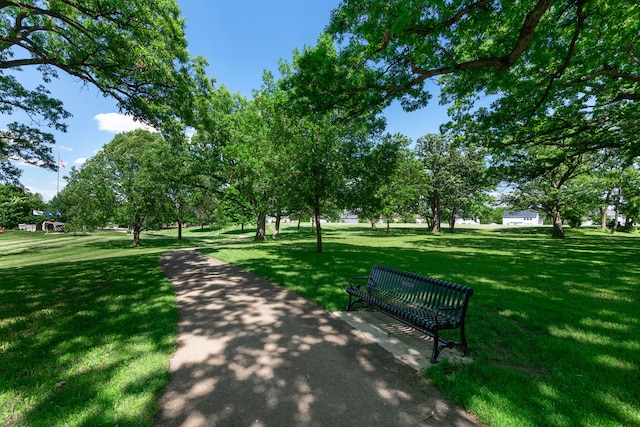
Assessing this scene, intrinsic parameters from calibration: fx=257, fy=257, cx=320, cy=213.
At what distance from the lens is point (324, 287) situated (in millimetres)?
7715

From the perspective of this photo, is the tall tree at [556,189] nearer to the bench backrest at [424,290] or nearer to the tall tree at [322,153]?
the tall tree at [322,153]

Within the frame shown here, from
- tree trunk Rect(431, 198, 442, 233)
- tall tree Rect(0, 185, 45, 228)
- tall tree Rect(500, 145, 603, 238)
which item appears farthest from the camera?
tall tree Rect(0, 185, 45, 228)

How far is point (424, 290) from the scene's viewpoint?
16.8ft

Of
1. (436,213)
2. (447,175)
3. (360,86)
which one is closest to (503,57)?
(360,86)

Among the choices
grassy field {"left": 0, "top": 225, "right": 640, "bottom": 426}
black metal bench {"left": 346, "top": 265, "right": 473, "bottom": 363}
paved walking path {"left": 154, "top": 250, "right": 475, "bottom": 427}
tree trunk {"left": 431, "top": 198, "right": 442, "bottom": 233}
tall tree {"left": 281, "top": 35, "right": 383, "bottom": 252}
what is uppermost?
tall tree {"left": 281, "top": 35, "right": 383, "bottom": 252}

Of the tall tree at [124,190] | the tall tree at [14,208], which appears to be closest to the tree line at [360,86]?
the tall tree at [124,190]

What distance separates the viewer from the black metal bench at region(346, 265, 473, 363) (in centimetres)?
401

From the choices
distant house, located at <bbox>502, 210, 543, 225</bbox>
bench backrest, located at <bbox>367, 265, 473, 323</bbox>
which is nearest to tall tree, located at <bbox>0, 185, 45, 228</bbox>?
bench backrest, located at <bbox>367, 265, 473, 323</bbox>

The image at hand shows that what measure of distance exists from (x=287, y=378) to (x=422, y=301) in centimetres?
307

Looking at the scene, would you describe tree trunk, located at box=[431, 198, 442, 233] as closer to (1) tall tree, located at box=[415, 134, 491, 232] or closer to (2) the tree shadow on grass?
(1) tall tree, located at box=[415, 134, 491, 232]

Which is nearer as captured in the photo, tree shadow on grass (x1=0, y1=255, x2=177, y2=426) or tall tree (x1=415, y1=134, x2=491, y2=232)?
tree shadow on grass (x1=0, y1=255, x2=177, y2=426)

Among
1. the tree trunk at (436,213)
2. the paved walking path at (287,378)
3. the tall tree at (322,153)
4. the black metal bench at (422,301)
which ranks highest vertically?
the tall tree at (322,153)

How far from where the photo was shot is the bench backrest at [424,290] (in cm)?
434

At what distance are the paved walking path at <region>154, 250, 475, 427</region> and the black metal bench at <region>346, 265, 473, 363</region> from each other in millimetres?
729
